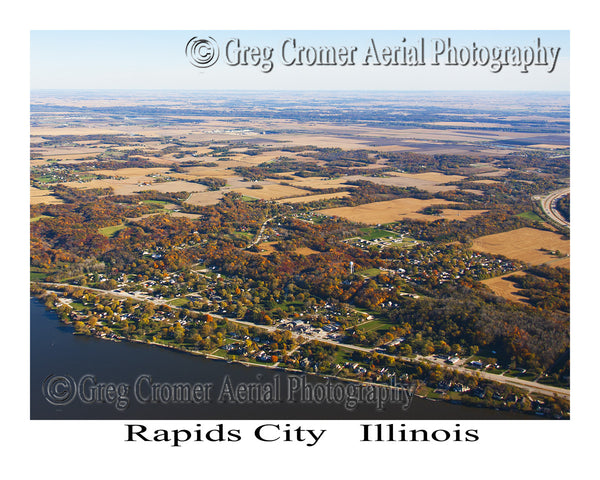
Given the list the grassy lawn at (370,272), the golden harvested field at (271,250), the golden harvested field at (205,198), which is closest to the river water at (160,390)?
the grassy lawn at (370,272)

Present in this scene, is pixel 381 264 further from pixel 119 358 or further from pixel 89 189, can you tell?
pixel 89 189

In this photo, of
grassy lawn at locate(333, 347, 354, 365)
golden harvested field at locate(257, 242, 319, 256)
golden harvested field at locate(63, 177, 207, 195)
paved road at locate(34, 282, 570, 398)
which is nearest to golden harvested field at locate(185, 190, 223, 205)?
golden harvested field at locate(63, 177, 207, 195)

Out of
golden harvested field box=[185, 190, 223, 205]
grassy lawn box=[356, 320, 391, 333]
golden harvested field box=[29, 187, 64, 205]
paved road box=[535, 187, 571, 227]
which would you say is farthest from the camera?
golden harvested field box=[185, 190, 223, 205]

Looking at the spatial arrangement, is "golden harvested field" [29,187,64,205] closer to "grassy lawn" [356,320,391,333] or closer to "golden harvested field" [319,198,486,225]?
"golden harvested field" [319,198,486,225]

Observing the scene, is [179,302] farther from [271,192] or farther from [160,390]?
[271,192]

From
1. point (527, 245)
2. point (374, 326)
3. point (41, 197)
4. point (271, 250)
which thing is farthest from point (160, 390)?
point (41, 197)

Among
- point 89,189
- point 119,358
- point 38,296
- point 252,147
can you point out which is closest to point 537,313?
point 119,358
